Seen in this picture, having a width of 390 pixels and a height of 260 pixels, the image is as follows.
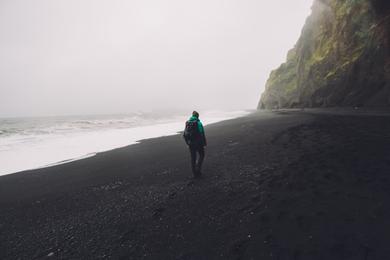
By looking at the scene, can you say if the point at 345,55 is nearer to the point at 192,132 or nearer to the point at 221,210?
the point at 192,132

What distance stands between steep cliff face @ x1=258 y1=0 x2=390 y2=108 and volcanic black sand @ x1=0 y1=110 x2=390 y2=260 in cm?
2542

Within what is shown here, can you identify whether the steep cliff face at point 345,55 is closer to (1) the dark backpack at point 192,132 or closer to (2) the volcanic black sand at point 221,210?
(2) the volcanic black sand at point 221,210

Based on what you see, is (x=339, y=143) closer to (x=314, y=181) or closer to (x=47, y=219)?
(x=314, y=181)

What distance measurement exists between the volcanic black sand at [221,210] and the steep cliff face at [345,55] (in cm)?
2542

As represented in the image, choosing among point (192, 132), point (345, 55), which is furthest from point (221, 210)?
point (345, 55)

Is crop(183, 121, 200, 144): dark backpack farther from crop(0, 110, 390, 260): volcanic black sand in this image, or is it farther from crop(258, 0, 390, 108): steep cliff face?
crop(258, 0, 390, 108): steep cliff face

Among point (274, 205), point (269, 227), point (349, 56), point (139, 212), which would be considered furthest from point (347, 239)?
point (349, 56)

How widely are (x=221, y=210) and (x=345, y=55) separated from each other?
41008 mm

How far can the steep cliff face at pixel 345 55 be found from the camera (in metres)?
28.9

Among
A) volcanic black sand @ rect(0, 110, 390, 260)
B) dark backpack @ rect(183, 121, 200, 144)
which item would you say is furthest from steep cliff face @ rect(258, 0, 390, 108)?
dark backpack @ rect(183, 121, 200, 144)

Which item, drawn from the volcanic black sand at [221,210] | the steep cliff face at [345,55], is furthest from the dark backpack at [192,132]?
the steep cliff face at [345,55]

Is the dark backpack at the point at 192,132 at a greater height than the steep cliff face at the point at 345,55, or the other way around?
the steep cliff face at the point at 345,55

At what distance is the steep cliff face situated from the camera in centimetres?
2892

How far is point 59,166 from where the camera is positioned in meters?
14.6
